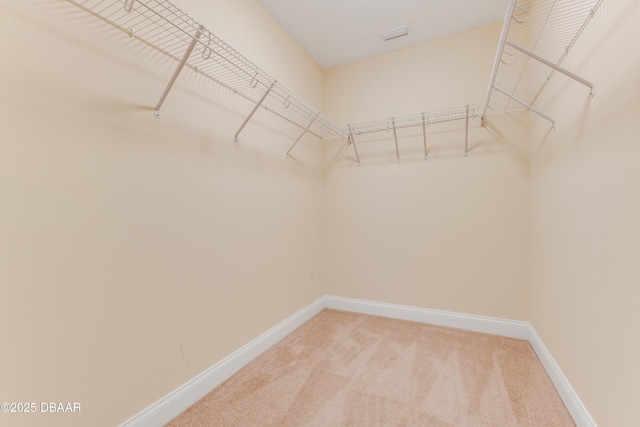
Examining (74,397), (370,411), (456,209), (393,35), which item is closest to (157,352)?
(74,397)

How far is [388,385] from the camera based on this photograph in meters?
1.55

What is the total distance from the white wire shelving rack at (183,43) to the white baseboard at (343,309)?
1414 mm

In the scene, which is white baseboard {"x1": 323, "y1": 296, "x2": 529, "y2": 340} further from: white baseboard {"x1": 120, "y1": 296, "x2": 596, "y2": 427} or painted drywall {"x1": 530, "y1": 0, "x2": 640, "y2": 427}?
painted drywall {"x1": 530, "y1": 0, "x2": 640, "y2": 427}

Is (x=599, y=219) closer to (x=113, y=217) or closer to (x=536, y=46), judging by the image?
(x=536, y=46)

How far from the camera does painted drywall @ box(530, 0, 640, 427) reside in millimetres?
898

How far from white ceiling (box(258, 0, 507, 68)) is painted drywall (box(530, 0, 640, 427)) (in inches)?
38.4

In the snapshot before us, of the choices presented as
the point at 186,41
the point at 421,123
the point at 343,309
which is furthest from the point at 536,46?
the point at 343,309

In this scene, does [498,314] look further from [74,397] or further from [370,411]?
[74,397]

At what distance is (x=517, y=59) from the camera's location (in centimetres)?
206

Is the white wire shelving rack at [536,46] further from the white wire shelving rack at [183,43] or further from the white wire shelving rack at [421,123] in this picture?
the white wire shelving rack at [183,43]

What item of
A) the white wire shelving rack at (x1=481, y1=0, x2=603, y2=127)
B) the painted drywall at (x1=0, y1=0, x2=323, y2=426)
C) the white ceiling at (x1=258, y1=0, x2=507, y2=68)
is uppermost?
the white ceiling at (x1=258, y1=0, x2=507, y2=68)

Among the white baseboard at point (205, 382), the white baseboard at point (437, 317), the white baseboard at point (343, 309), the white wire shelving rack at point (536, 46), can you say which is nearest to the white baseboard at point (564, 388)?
the white baseboard at point (343, 309)

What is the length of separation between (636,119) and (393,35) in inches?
76.5

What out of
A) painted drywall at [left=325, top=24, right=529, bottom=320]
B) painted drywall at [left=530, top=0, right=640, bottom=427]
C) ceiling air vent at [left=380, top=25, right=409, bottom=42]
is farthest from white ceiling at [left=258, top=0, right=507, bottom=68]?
painted drywall at [left=530, top=0, right=640, bottom=427]
